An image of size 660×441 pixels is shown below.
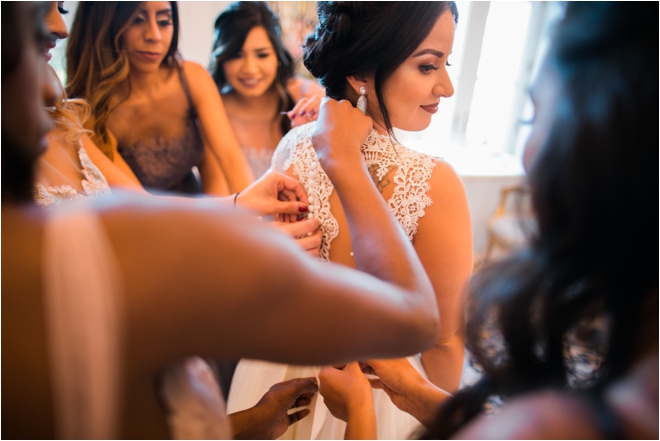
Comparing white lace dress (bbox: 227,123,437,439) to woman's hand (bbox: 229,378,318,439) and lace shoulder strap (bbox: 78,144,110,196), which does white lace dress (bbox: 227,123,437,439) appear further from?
lace shoulder strap (bbox: 78,144,110,196)

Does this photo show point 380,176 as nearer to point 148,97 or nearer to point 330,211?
point 330,211

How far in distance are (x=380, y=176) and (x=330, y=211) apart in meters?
0.17

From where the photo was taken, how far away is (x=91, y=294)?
0.41 meters

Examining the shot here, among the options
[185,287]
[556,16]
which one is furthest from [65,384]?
[556,16]

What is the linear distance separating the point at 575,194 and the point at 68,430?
70 cm

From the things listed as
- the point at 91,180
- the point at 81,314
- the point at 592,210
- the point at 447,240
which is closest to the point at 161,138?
the point at 91,180

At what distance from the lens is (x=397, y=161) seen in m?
1.06

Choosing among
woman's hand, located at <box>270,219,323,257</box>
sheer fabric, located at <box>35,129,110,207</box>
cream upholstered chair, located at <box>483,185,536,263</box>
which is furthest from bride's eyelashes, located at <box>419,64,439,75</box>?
cream upholstered chair, located at <box>483,185,536,263</box>

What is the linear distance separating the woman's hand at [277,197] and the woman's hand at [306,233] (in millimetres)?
51

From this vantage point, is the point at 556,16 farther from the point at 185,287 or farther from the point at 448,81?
the point at 185,287

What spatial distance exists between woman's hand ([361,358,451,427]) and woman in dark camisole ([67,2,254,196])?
3.74 ft

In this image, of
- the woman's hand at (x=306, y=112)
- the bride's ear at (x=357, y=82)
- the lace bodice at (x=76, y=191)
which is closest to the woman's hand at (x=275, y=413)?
the lace bodice at (x=76, y=191)

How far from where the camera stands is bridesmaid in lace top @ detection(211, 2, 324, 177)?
2078 millimetres

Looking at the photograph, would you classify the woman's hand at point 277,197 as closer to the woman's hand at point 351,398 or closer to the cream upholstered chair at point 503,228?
the woman's hand at point 351,398
